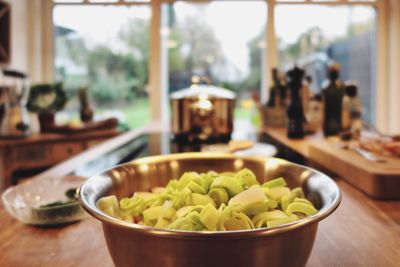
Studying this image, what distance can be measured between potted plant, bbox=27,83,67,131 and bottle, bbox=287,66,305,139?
6.17 feet

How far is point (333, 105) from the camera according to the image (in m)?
1.76

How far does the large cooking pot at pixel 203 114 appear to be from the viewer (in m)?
1.62

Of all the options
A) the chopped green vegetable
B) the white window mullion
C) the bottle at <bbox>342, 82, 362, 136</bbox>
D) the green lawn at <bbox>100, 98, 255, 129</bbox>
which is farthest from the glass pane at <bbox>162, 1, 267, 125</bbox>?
the chopped green vegetable

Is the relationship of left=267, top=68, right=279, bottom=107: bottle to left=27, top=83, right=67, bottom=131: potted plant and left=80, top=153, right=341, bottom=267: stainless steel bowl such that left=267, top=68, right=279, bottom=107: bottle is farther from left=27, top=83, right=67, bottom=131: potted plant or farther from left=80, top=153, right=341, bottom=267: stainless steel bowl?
left=80, top=153, right=341, bottom=267: stainless steel bowl

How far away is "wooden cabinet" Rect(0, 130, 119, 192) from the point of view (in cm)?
261

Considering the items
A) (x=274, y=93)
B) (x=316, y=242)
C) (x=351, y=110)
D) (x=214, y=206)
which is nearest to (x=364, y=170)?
(x=316, y=242)

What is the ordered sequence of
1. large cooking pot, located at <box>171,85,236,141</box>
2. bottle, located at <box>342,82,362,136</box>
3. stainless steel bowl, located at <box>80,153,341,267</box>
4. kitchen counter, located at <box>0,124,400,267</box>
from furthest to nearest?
bottle, located at <box>342,82,362,136</box> → large cooking pot, located at <box>171,85,236,141</box> → kitchen counter, located at <box>0,124,400,267</box> → stainless steel bowl, located at <box>80,153,341,267</box>

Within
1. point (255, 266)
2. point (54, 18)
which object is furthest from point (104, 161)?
point (54, 18)

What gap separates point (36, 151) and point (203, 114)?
162 centimetres

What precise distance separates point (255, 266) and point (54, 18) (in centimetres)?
372

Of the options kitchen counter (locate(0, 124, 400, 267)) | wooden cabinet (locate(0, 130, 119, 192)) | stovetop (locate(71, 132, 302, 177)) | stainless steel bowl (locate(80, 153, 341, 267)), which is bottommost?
wooden cabinet (locate(0, 130, 119, 192))

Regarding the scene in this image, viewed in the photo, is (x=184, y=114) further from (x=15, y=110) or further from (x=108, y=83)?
(x=108, y=83)

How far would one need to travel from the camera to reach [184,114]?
164cm

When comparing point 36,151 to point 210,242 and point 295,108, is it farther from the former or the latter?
point 210,242
